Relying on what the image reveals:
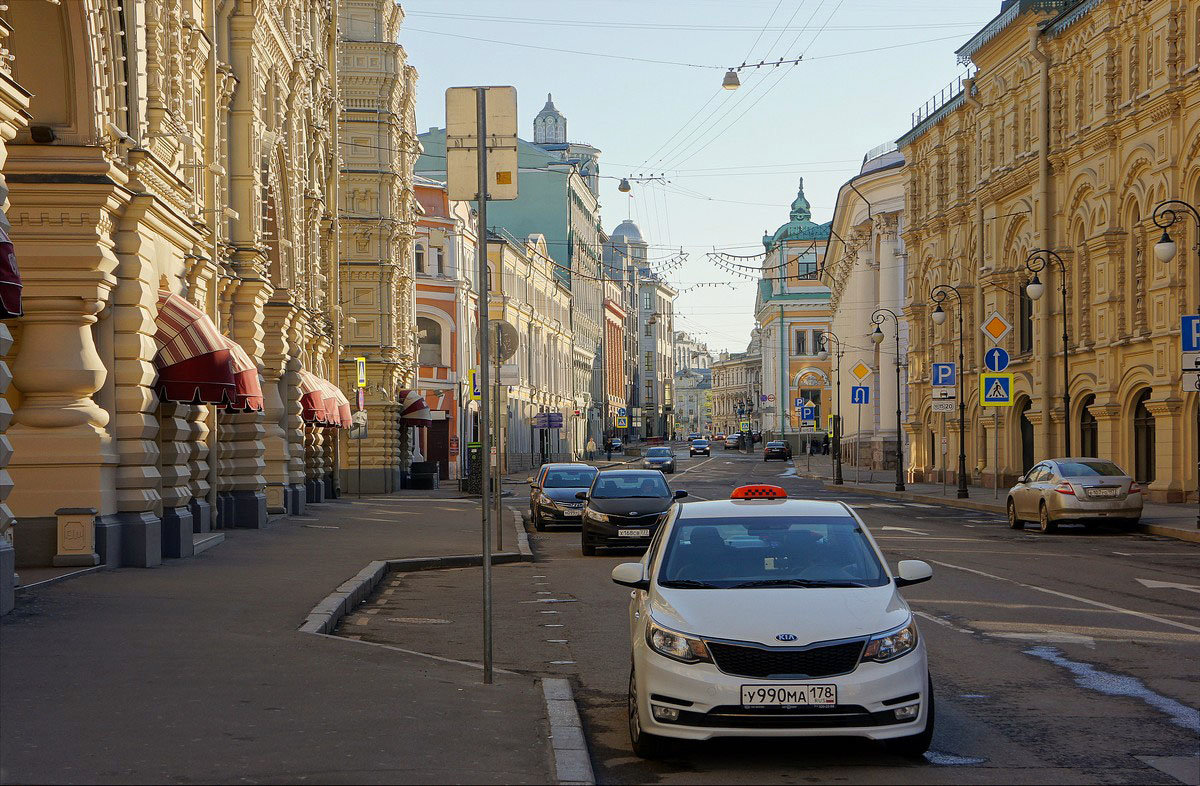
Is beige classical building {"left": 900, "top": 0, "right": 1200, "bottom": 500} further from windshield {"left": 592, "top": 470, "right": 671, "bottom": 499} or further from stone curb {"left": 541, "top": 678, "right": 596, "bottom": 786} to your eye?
stone curb {"left": 541, "top": 678, "right": 596, "bottom": 786}

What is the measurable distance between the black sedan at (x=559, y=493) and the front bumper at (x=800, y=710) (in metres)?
23.4

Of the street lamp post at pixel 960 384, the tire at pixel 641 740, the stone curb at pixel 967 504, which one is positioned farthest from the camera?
the street lamp post at pixel 960 384

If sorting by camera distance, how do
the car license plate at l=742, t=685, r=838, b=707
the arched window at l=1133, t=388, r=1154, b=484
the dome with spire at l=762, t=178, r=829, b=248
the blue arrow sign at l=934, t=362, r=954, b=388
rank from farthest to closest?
the dome with spire at l=762, t=178, r=829, b=248 < the blue arrow sign at l=934, t=362, r=954, b=388 < the arched window at l=1133, t=388, r=1154, b=484 < the car license plate at l=742, t=685, r=838, b=707

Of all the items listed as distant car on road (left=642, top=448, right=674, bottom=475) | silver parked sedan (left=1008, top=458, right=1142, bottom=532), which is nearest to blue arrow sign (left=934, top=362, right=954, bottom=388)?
silver parked sedan (left=1008, top=458, right=1142, bottom=532)

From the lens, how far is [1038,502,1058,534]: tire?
29.4 metres

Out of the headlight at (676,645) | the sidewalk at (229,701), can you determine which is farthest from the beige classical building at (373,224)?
the headlight at (676,645)

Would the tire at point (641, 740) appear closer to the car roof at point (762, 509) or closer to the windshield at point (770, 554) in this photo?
the windshield at point (770, 554)

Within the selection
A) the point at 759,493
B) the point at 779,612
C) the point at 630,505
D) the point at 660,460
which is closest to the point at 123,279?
the point at 630,505

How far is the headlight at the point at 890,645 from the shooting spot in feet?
26.2

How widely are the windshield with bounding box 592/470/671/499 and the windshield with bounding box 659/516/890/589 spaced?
52.1ft

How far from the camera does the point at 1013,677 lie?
36.3 ft

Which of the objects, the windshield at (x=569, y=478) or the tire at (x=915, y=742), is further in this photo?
the windshield at (x=569, y=478)

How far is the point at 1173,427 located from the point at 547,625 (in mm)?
25674

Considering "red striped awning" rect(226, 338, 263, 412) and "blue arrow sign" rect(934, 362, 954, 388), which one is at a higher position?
"blue arrow sign" rect(934, 362, 954, 388)
